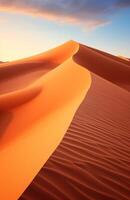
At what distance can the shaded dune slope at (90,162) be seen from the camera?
349 cm

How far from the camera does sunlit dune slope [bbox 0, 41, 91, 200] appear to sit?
169 inches

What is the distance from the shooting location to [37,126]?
6.92 meters

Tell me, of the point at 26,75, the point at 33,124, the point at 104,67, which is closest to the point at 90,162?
the point at 33,124

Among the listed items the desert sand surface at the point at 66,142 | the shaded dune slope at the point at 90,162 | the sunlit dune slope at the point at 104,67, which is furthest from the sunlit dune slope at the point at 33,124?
the sunlit dune slope at the point at 104,67

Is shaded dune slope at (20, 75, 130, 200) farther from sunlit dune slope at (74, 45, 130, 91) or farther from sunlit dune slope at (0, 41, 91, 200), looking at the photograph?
sunlit dune slope at (74, 45, 130, 91)

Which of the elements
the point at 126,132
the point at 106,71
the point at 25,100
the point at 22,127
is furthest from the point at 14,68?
the point at 126,132

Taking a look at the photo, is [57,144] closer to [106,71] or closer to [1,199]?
[1,199]

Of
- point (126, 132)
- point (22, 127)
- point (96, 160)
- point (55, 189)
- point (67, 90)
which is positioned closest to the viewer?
point (55, 189)

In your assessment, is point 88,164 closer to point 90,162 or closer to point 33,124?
point 90,162

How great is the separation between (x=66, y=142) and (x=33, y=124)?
2696 mm

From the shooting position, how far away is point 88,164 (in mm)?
4238

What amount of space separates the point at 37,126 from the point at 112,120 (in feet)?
5.07

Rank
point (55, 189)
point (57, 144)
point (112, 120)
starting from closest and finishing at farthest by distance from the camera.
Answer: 1. point (55, 189)
2. point (57, 144)
3. point (112, 120)

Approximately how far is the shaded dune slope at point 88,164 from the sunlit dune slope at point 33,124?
23 cm
